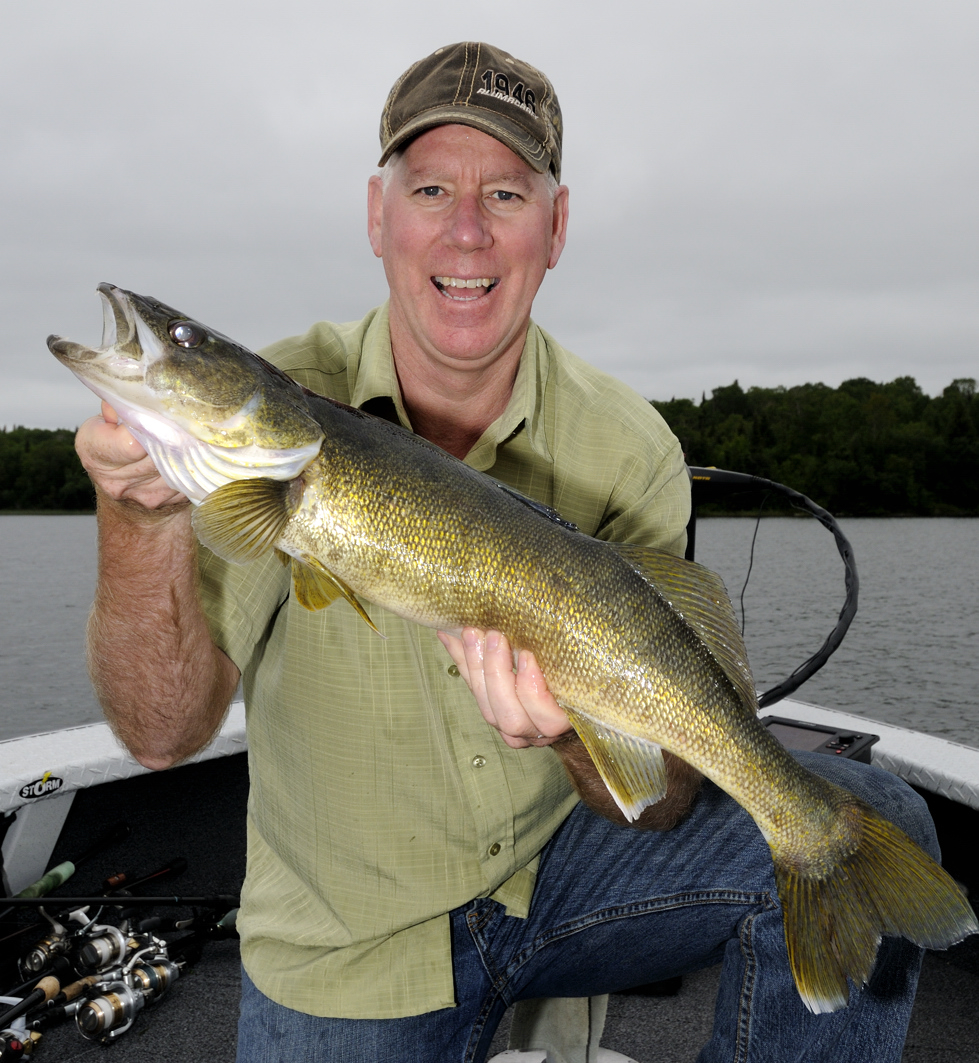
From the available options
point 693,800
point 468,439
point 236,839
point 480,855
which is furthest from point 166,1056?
point 468,439

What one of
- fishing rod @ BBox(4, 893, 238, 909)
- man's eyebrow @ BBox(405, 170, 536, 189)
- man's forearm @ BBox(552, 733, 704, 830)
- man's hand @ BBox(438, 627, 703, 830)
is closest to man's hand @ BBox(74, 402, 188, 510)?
man's hand @ BBox(438, 627, 703, 830)

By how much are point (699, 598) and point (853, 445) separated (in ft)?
158

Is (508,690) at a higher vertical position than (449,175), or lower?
lower

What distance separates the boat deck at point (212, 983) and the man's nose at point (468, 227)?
9.73 ft

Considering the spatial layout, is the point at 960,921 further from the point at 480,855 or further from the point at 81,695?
the point at 81,695

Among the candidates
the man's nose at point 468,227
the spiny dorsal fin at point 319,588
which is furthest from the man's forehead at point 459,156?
the spiny dorsal fin at point 319,588

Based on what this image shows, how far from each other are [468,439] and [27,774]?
2.38 m

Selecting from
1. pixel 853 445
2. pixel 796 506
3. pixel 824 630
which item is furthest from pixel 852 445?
pixel 796 506

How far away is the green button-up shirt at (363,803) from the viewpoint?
2635 mm

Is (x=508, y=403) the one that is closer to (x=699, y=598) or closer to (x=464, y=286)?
(x=464, y=286)

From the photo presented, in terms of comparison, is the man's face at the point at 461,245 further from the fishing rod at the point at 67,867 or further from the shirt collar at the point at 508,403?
the fishing rod at the point at 67,867

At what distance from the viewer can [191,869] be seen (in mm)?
4531

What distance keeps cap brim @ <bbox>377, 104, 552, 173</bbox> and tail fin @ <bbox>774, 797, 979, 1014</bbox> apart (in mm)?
2411

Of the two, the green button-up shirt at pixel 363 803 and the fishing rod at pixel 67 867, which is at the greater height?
the green button-up shirt at pixel 363 803
